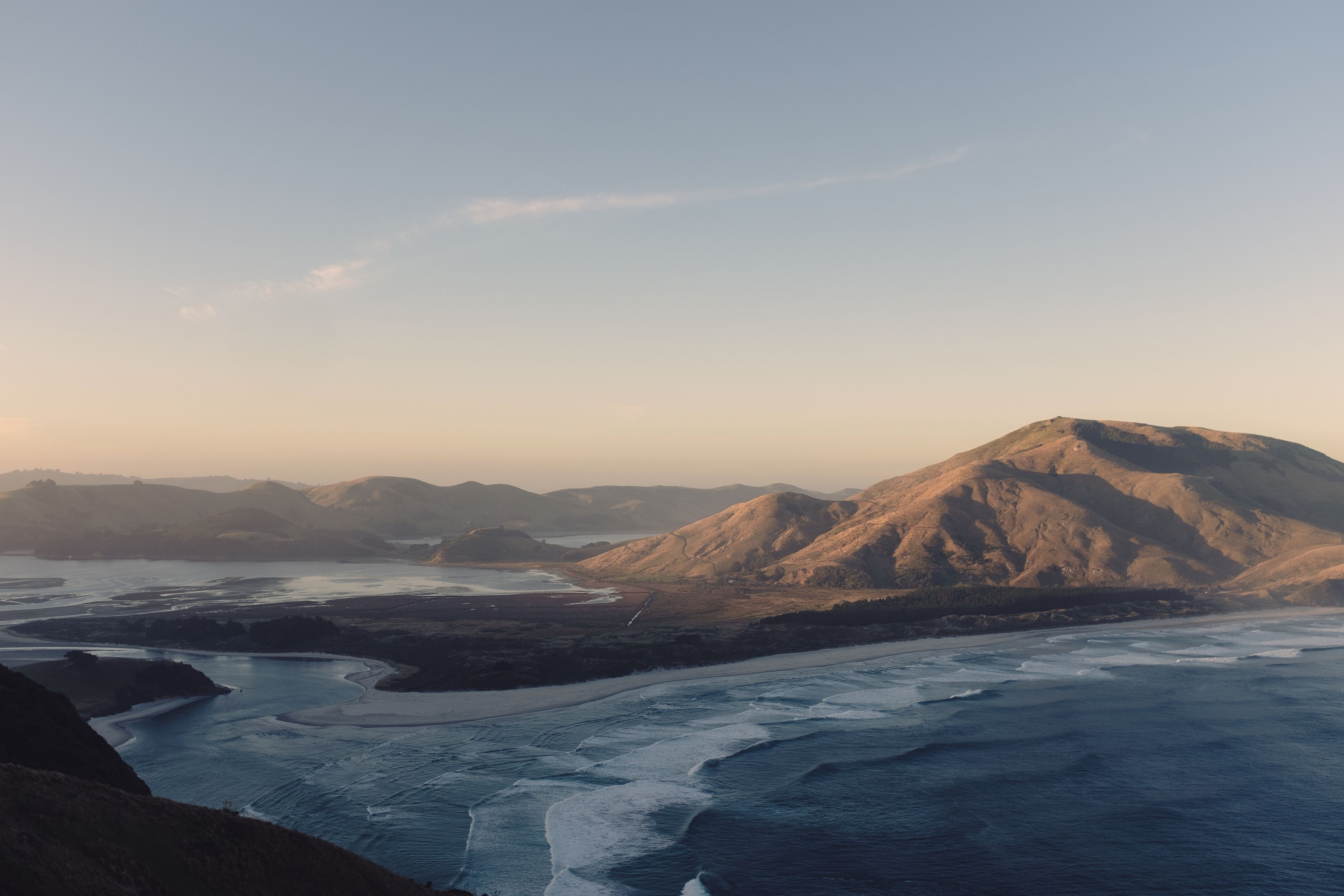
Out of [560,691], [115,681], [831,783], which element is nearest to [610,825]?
[831,783]

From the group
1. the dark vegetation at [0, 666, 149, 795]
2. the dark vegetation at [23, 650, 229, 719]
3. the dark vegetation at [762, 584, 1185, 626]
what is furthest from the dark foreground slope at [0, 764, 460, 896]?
the dark vegetation at [762, 584, 1185, 626]

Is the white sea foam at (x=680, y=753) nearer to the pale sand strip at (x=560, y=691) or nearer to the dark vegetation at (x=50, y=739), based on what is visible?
the pale sand strip at (x=560, y=691)

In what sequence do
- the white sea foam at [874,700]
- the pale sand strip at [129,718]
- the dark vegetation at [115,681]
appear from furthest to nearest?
the dark vegetation at [115,681], the white sea foam at [874,700], the pale sand strip at [129,718]

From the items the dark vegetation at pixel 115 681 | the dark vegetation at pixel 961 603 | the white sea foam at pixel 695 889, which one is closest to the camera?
the white sea foam at pixel 695 889

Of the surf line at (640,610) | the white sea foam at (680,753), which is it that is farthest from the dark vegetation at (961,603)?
the white sea foam at (680,753)

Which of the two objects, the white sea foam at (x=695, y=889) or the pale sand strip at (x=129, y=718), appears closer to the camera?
the white sea foam at (x=695, y=889)

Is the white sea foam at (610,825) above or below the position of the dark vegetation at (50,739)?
below

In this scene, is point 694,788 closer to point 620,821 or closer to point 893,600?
point 620,821

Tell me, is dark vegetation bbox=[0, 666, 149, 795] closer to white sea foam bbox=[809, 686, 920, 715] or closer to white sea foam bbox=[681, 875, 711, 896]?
white sea foam bbox=[681, 875, 711, 896]

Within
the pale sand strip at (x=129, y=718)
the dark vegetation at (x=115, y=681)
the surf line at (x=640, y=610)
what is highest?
the dark vegetation at (x=115, y=681)
